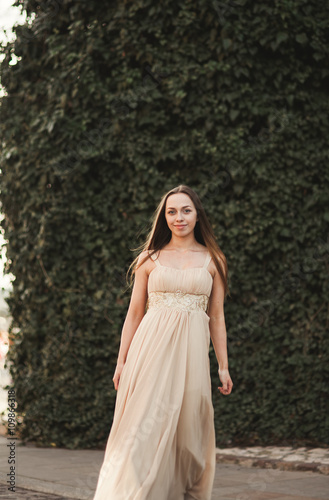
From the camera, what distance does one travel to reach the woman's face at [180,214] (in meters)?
4.28

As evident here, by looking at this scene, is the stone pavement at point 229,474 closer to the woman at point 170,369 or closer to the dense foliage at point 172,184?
the dense foliage at point 172,184

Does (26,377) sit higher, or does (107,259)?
(107,259)

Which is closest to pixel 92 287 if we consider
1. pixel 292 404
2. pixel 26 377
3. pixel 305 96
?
pixel 26 377

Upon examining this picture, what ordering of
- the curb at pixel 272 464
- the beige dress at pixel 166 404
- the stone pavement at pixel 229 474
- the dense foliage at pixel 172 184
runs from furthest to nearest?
the dense foliage at pixel 172 184 < the curb at pixel 272 464 < the stone pavement at pixel 229 474 < the beige dress at pixel 166 404

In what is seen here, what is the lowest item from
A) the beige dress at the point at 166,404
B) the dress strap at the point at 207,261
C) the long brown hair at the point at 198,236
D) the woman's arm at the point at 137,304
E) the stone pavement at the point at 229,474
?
the stone pavement at the point at 229,474

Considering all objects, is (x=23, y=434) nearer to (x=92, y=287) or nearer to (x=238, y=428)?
(x=92, y=287)

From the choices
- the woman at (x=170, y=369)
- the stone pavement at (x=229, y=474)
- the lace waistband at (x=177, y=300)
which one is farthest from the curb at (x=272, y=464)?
the lace waistband at (x=177, y=300)

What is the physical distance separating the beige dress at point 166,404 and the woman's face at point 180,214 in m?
0.24

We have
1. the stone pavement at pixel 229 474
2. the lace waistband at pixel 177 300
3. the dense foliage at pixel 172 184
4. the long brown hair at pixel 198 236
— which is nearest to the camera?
the lace waistband at pixel 177 300

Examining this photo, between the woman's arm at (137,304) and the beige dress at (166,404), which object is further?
the woman's arm at (137,304)

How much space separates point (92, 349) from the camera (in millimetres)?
7758

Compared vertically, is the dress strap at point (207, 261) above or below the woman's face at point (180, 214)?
below

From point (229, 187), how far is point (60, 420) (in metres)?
3.13

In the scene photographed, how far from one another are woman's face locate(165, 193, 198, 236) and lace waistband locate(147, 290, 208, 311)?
368 millimetres
